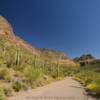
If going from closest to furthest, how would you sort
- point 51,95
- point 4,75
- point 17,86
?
point 51,95 → point 17,86 → point 4,75

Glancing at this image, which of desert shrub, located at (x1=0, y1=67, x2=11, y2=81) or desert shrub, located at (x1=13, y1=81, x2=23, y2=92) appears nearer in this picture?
desert shrub, located at (x1=13, y1=81, x2=23, y2=92)

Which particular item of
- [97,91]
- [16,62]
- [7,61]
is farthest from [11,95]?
[16,62]

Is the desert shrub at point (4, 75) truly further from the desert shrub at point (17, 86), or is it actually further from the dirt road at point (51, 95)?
the dirt road at point (51, 95)

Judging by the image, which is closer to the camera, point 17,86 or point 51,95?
point 51,95

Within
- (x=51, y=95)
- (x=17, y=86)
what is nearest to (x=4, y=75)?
(x=17, y=86)

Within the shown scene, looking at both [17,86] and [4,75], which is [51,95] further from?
[4,75]

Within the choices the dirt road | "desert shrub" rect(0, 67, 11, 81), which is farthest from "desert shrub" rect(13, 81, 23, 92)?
"desert shrub" rect(0, 67, 11, 81)

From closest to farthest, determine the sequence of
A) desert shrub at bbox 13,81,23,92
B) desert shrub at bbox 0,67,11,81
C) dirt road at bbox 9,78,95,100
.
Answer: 1. dirt road at bbox 9,78,95,100
2. desert shrub at bbox 13,81,23,92
3. desert shrub at bbox 0,67,11,81

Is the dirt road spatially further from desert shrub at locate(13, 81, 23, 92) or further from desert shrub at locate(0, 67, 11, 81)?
desert shrub at locate(0, 67, 11, 81)

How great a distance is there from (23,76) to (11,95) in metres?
7.13

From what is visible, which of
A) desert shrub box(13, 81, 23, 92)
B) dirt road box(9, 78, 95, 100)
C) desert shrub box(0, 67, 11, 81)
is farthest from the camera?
desert shrub box(0, 67, 11, 81)

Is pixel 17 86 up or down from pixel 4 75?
down

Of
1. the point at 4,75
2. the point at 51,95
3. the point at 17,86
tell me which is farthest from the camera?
the point at 4,75

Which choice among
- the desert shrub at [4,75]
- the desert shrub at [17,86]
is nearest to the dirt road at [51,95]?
the desert shrub at [17,86]
